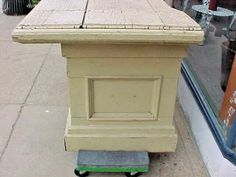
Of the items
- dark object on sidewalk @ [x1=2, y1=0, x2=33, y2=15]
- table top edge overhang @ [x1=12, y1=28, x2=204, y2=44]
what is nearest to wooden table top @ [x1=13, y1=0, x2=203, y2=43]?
table top edge overhang @ [x1=12, y1=28, x2=204, y2=44]

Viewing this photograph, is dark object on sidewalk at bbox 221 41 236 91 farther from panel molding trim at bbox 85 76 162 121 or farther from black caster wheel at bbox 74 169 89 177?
black caster wheel at bbox 74 169 89 177

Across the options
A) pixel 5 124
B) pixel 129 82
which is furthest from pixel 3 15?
pixel 129 82

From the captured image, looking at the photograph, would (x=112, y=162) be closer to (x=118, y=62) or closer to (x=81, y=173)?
(x=81, y=173)

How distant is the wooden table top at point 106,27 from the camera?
4.98ft

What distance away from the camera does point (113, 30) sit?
152 cm

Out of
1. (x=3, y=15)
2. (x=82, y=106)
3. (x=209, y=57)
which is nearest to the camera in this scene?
(x=82, y=106)

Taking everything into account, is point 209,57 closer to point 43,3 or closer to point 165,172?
point 165,172

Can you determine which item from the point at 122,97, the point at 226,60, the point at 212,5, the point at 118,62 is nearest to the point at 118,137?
the point at 122,97

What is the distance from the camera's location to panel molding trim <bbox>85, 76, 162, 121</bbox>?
5.98 feet

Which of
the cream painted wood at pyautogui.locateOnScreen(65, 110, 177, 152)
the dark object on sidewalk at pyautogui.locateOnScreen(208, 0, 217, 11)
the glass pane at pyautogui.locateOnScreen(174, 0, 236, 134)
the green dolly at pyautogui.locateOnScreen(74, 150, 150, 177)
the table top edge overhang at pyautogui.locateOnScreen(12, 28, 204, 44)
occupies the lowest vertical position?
the green dolly at pyautogui.locateOnScreen(74, 150, 150, 177)

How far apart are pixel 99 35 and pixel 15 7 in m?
5.02

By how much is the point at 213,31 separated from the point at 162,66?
4.32 feet

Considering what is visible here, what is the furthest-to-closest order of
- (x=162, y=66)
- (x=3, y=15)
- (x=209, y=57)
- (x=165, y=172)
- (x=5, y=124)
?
(x=3, y=15) → (x=209, y=57) → (x=5, y=124) → (x=165, y=172) → (x=162, y=66)

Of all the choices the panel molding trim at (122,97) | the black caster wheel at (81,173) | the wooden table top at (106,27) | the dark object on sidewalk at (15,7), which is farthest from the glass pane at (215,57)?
the dark object on sidewalk at (15,7)
